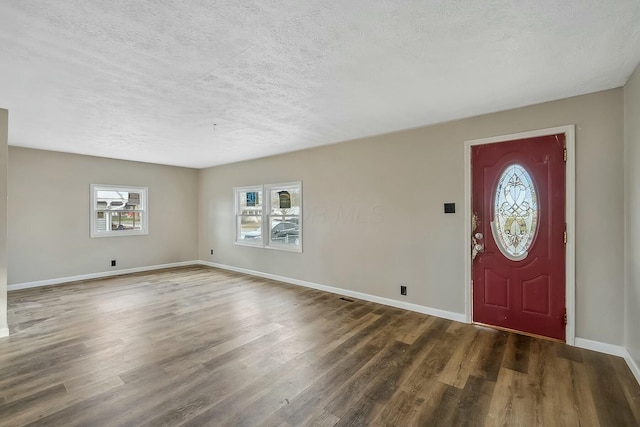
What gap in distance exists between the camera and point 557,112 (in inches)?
113

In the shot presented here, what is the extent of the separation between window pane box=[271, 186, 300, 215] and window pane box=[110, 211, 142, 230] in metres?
3.19

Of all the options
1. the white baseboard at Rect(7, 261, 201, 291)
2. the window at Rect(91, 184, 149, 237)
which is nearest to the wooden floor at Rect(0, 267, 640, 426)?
the white baseboard at Rect(7, 261, 201, 291)

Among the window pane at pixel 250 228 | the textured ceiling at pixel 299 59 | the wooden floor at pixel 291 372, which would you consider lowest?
the wooden floor at pixel 291 372

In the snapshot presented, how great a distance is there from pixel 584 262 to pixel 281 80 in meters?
3.37

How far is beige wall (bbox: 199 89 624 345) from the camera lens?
8.73ft

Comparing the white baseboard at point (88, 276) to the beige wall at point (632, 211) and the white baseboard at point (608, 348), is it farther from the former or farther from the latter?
the beige wall at point (632, 211)

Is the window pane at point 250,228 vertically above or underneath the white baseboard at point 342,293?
above

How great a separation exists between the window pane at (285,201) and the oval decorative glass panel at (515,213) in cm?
320

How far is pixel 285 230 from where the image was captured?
18.5ft

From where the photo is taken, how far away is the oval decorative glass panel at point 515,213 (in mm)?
3021

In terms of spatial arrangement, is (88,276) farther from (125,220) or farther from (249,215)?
(249,215)

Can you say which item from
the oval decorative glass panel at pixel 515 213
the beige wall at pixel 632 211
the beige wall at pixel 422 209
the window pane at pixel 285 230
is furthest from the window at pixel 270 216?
the beige wall at pixel 632 211

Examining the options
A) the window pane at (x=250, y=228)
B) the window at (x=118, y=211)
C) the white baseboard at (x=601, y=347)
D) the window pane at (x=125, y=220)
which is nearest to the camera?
the white baseboard at (x=601, y=347)

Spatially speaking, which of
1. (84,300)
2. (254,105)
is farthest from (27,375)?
(254,105)
